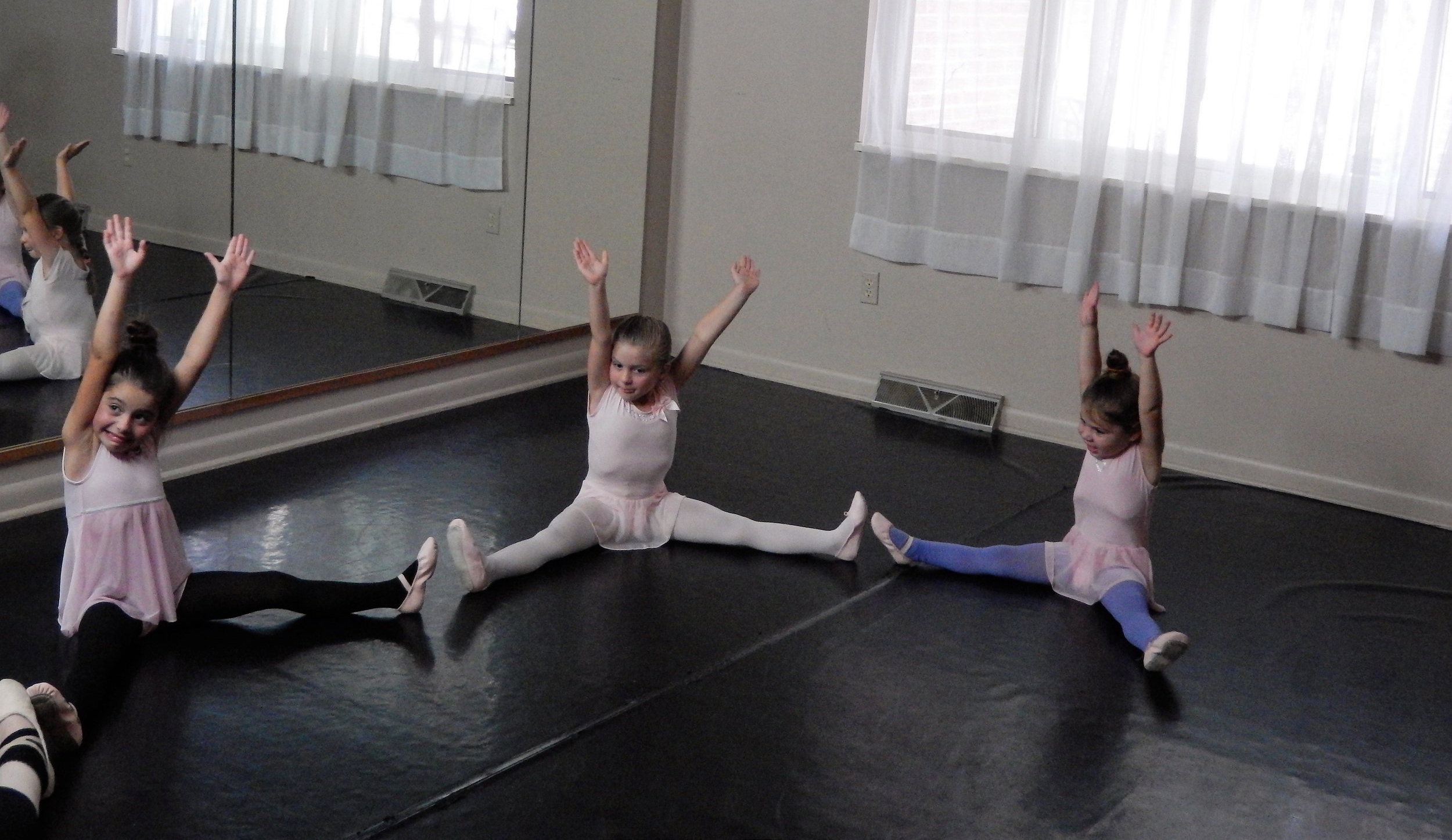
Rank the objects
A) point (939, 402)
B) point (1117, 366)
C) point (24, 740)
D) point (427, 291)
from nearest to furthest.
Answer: point (24, 740) → point (1117, 366) → point (427, 291) → point (939, 402)

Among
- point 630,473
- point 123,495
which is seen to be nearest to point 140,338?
point 123,495

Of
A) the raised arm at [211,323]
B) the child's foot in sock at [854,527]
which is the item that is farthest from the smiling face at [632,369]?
the raised arm at [211,323]

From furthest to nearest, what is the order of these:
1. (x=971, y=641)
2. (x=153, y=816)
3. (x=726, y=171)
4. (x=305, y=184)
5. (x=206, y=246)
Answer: (x=726, y=171) → (x=305, y=184) → (x=206, y=246) → (x=971, y=641) → (x=153, y=816)

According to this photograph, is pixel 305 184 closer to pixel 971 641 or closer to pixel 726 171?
pixel 726 171

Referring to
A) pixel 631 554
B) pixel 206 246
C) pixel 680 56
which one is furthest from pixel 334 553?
pixel 680 56

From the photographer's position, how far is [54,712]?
226 cm

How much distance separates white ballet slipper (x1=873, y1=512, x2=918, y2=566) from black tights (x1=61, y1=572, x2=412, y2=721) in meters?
1.11

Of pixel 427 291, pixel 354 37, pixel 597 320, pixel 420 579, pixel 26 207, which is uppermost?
pixel 354 37

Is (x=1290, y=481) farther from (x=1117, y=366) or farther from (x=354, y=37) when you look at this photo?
(x=354, y=37)

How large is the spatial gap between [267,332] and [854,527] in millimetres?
1900

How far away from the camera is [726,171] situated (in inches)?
207

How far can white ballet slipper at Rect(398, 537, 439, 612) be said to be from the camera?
290cm

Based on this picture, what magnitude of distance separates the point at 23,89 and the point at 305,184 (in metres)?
0.95

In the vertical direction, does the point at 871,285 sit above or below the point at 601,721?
above
